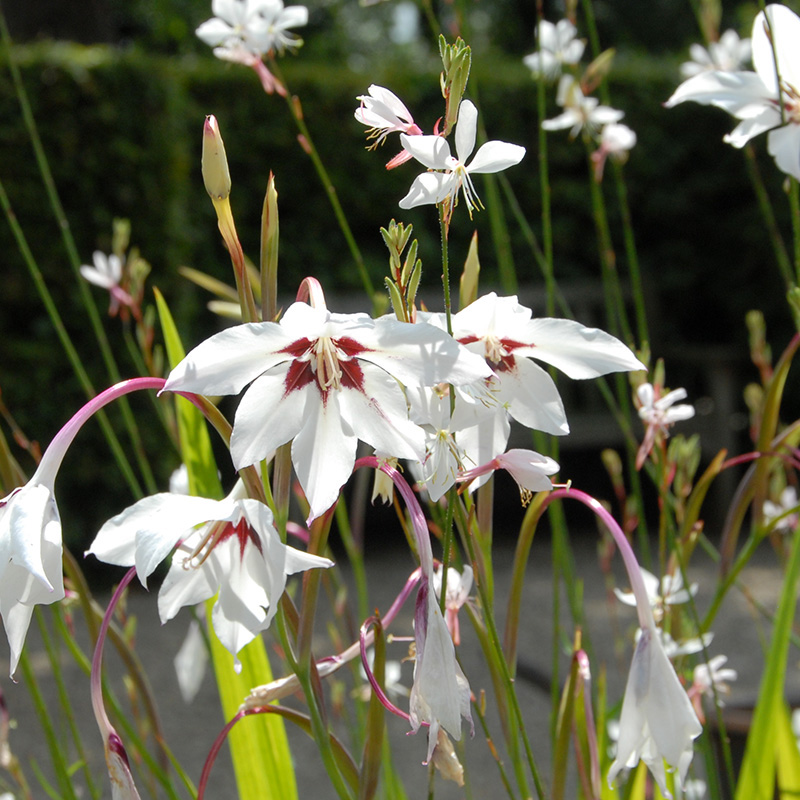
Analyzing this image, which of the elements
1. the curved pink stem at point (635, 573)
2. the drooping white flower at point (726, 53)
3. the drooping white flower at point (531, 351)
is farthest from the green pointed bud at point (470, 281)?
the drooping white flower at point (726, 53)

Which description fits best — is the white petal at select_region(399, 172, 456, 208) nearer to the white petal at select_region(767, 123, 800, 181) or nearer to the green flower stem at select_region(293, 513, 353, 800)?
the green flower stem at select_region(293, 513, 353, 800)

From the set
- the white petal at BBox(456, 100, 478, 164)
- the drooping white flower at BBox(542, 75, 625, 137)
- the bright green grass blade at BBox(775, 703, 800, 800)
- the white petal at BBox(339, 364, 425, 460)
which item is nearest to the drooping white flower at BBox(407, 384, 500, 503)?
the white petal at BBox(339, 364, 425, 460)

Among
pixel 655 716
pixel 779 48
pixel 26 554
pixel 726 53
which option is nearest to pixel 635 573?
pixel 655 716

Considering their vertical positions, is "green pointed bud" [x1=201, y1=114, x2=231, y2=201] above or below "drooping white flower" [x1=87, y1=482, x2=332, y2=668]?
above

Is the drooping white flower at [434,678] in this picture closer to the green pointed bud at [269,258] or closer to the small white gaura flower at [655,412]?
the green pointed bud at [269,258]

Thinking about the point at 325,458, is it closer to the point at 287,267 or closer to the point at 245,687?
the point at 245,687

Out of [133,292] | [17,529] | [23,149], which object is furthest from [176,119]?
[17,529]
